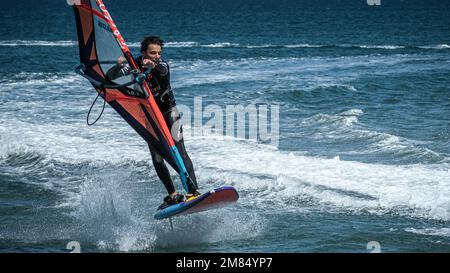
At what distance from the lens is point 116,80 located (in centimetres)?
876

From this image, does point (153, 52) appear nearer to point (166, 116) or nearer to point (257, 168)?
point (166, 116)

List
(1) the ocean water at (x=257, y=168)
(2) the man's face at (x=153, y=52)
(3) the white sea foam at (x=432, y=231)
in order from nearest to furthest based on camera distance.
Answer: (2) the man's face at (x=153, y=52) → (3) the white sea foam at (x=432, y=231) → (1) the ocean water at (x=257, y=168)

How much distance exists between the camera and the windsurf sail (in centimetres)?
845

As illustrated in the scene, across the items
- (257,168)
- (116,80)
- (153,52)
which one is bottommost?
(257,168)

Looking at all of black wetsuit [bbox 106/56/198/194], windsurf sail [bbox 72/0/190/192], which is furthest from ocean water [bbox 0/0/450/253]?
windsurf sail [bbox 72/0/190/192]

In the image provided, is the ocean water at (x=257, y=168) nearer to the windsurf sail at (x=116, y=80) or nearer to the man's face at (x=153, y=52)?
the windsurf sail at (x=116, y=80)

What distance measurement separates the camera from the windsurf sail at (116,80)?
8.45m

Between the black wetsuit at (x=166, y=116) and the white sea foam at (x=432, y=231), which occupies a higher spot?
the black wetsuit at (x=166, y=116)

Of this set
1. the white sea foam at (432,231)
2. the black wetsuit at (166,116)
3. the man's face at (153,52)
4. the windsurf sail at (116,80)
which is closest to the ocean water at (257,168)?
the white sea foam at (432,231)

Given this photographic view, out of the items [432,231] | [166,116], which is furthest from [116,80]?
[432,231]

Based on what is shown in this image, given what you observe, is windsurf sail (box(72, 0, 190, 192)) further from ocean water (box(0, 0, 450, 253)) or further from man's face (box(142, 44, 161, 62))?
ocean water (box(0, 0, 450, 253))

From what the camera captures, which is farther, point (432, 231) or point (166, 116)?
point (432, 231)

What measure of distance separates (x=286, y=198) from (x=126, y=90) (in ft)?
9.76
